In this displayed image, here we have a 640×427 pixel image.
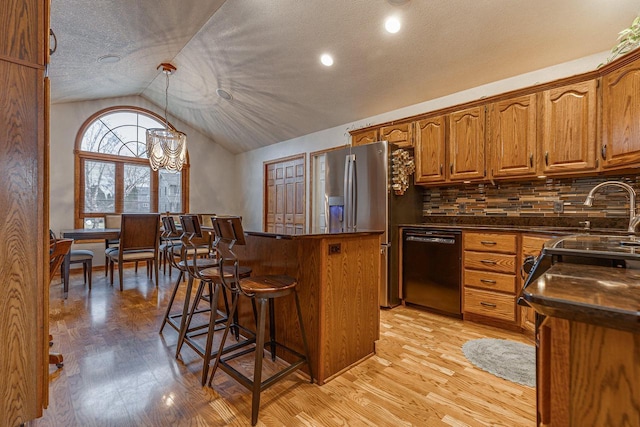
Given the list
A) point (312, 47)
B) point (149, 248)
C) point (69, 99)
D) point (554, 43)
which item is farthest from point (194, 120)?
point (554, 43)

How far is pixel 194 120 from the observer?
631 centimetres

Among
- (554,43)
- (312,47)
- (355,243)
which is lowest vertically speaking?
(355,243)

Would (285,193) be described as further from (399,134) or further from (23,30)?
(23,30)

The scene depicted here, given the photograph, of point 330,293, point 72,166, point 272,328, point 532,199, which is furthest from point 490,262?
point 72,166

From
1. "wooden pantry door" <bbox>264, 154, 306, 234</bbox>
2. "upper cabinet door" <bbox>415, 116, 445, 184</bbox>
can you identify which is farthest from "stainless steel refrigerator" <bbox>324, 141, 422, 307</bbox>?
"wooden pantry door" <bbox>264, 154, 306, 234</bbox>

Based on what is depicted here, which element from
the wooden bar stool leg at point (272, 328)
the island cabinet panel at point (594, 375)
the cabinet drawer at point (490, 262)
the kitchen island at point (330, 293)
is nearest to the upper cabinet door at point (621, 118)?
the cabinet drawer at point (490, 262)

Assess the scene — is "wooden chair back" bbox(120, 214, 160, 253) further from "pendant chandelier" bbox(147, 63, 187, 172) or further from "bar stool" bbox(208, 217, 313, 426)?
"bar stool" bbox(208, 217, 313, 426)

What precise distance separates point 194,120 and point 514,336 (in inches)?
254

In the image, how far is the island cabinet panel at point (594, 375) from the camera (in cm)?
54

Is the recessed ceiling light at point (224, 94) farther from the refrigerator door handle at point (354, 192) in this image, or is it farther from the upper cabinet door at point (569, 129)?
the upper cabinet door at point (569, 129)

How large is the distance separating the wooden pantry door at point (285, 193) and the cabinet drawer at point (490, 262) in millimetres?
3108

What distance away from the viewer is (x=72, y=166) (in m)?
5.21

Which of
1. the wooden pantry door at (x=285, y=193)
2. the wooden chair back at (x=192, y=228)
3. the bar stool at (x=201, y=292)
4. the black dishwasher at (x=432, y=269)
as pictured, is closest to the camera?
the bar stool at (x=201, y=292)

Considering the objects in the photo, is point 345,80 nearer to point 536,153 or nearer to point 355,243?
point 536,153
